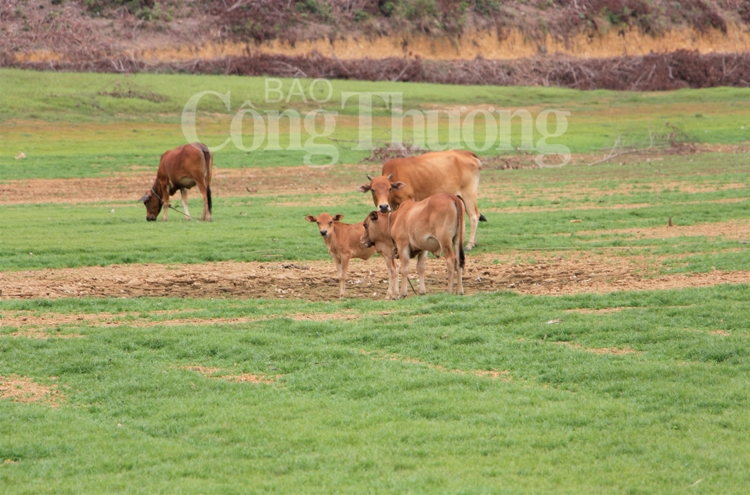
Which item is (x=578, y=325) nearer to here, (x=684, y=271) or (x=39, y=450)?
(x=684, y=271)

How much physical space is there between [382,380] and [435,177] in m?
9.07

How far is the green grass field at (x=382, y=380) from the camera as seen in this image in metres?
7.09

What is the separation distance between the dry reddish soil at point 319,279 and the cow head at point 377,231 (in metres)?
0.75

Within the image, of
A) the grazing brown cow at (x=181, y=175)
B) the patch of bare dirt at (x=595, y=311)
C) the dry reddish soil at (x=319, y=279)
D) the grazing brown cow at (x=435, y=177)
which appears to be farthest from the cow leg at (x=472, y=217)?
the grazing brown cow at (x=181, y=175)

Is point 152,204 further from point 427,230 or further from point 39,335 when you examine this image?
point 39,335

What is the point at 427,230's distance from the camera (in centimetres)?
1314

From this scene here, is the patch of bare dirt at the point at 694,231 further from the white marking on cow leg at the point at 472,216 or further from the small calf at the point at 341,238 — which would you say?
the small calf at the point at 341,238

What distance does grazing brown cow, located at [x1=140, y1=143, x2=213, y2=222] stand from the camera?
74.0 ft

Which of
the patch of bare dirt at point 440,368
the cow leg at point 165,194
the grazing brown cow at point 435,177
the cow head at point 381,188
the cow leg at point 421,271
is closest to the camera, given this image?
the patch of bare dirt at point 440,368

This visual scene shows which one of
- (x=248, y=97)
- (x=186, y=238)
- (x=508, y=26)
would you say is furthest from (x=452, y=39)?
(x=186, y=238)

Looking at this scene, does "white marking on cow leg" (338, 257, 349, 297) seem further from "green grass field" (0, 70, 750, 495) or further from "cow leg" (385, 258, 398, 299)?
"green grass field" (0, 70, 750, 495)

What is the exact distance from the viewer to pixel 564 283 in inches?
545

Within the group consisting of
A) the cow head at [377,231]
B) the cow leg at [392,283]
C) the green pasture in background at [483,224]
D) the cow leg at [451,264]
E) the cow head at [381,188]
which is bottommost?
the green pasture in background at [483,224]

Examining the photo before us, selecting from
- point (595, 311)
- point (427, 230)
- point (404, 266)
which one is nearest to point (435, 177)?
point (404, 266)
